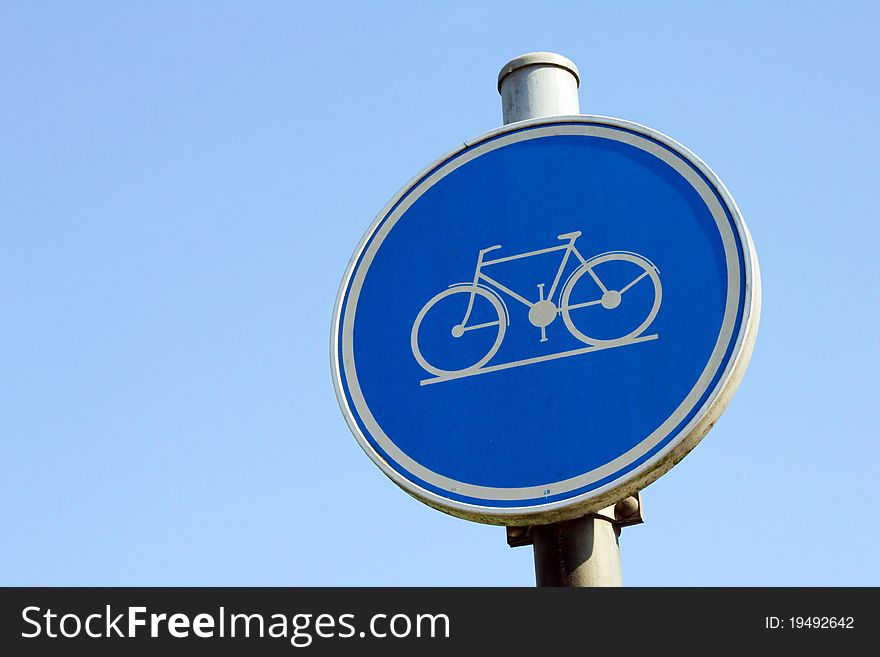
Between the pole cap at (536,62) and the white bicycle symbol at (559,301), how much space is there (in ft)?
2.31

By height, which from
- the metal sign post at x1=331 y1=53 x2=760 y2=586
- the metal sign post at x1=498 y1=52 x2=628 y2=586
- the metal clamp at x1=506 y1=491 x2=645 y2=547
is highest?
the metal sign post at x1=331 y1=53 x2=760 y2=586

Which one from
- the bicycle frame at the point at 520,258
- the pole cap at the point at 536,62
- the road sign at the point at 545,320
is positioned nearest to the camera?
the road sign at the point at 545,320

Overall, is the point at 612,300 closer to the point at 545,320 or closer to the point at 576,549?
the point at 545,320

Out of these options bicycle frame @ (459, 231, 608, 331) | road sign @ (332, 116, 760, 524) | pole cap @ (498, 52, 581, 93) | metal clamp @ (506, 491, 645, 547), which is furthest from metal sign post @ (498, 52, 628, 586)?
pole cap @ (498, 52, 581, 93)

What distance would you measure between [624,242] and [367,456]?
866 millimetres

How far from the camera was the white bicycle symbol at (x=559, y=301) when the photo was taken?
3.88 meters

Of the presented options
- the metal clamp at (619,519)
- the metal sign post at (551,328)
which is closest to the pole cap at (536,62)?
the metal sign post at (551,328)

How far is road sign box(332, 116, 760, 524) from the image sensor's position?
12.3 ft

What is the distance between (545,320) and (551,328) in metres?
0.03

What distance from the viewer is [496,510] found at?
373cm

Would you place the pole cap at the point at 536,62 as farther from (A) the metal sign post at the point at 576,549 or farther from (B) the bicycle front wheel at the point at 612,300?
(A) the metal sign post at the point at 576,549

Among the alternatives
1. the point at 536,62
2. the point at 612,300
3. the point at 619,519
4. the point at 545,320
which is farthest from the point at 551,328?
the point at 536,62

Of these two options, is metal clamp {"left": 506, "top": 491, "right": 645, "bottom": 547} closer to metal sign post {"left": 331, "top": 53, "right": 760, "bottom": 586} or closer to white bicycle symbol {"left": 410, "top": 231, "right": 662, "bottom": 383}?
metal sign post {"left": 331, "top": 53, "right": 760, "bottom": 586}

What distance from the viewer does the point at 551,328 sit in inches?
155
